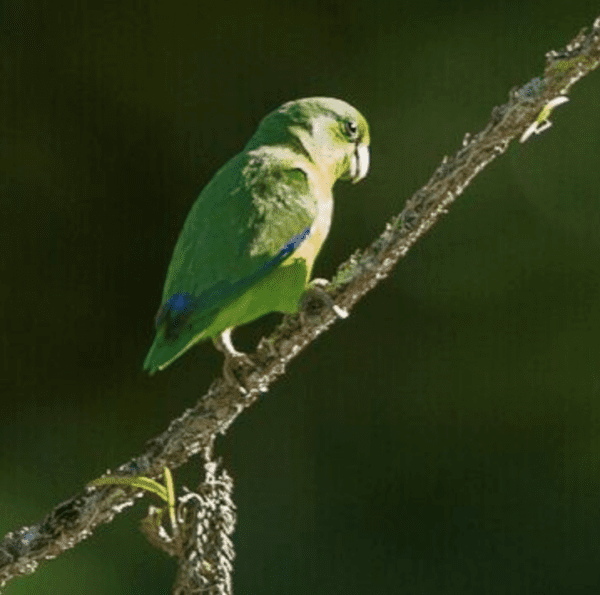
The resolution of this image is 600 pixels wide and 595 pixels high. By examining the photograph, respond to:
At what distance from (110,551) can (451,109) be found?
1001 millimetres

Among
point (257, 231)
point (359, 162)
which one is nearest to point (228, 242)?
point (257, 231)

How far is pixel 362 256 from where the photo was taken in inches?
29.2

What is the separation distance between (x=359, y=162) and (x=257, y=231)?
245mm

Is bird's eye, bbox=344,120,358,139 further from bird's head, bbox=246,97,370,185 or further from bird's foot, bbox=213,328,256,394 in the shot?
bird's foot, bbox=213,328,256,394

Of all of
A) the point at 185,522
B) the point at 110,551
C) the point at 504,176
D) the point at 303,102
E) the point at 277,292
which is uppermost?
the point at 504,176

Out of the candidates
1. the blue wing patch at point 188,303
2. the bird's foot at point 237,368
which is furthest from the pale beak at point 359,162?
the bird's foot at point 237,368

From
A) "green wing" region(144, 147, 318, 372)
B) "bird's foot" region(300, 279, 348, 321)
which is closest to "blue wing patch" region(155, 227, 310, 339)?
"green wing" region(144, 147, 318, 372)

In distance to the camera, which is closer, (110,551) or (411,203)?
(411,203)

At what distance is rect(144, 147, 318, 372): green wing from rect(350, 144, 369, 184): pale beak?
0.11m

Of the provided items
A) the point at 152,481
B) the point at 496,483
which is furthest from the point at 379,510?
the point at 152,481

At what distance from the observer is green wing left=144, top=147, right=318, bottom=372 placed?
0.95 metres

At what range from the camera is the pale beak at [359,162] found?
1212 mm

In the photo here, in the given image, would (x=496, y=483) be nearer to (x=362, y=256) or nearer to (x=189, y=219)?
(x=189, y=219)

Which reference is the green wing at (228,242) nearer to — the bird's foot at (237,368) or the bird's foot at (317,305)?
the bird's foot at (237,368)
